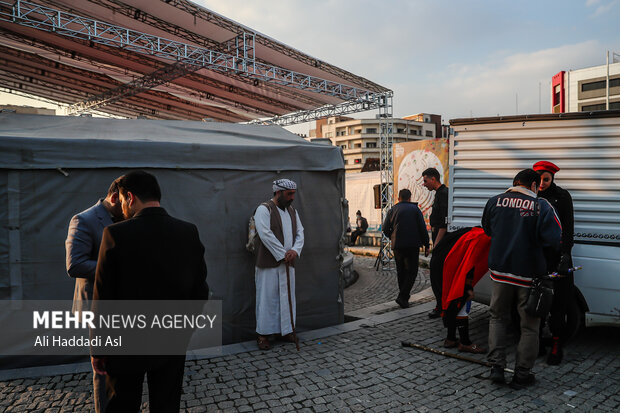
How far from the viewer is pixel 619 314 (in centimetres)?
435

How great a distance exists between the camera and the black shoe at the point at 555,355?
4.18 meters

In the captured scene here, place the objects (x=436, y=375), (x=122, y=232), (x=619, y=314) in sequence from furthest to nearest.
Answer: (x=619, y=314) → (x=436, y=375) → (x=122, y=232)

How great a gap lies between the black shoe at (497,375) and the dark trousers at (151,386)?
9.17ft

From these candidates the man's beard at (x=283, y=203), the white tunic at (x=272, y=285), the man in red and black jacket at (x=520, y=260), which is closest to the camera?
the man in red and black jacket at (x=520, y=260)

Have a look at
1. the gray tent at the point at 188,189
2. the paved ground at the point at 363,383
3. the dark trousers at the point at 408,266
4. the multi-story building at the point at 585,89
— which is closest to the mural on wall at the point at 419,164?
the dark trousers at the point at 408,266

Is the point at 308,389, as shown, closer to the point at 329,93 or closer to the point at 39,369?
the point at 39,369

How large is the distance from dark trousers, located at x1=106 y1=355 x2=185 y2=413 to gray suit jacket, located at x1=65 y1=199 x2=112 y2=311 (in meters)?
0.79

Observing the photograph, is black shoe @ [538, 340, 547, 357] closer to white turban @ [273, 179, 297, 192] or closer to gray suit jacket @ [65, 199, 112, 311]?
white turban @ [273, 179, 297, 192]

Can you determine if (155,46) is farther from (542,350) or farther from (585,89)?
(585,89)

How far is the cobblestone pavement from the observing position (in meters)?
7.07

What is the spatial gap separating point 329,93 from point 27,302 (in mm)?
11654

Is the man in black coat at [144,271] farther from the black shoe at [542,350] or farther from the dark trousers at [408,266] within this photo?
the dark trousers at [408,266]

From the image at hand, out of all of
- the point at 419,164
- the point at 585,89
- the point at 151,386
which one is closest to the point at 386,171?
the point at 419,164

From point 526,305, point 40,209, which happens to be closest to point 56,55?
point 40,209
